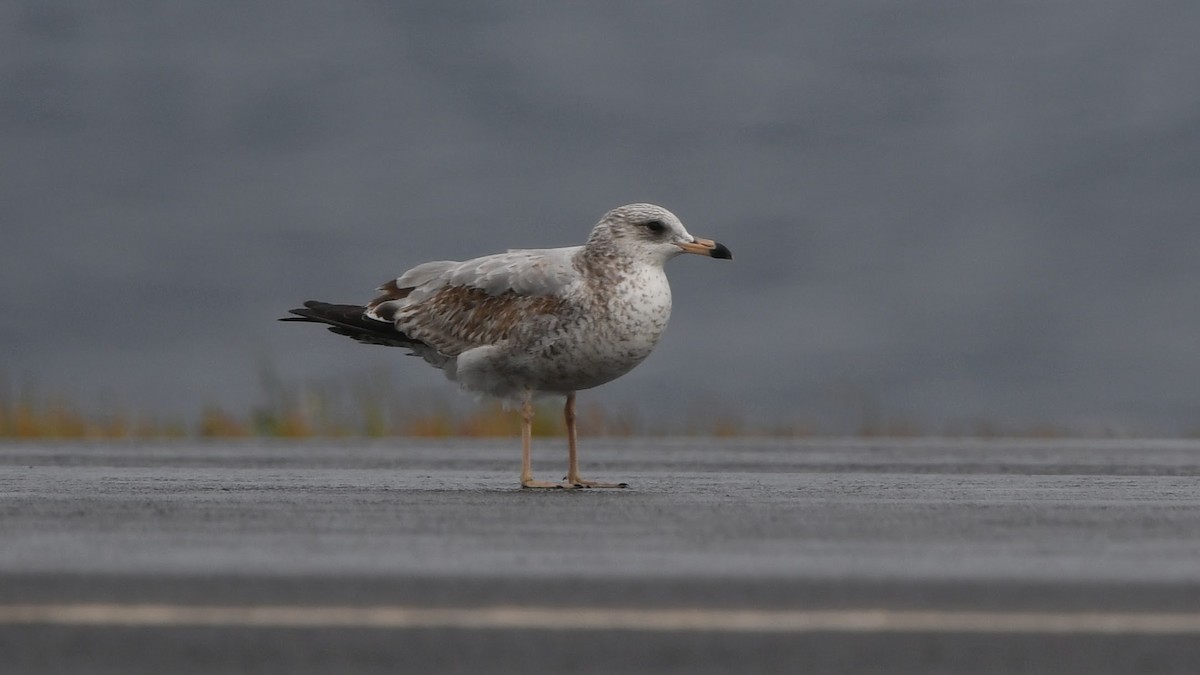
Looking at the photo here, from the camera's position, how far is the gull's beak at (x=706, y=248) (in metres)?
12.8

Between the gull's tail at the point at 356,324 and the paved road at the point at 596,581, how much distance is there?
201 cm

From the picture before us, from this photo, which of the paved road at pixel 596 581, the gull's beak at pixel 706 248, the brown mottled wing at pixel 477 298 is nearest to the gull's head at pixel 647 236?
the gull's beak at pixel 706 248

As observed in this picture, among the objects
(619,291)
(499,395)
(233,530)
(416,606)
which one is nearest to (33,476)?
(499,395)

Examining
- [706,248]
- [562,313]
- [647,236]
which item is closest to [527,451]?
[562,313]

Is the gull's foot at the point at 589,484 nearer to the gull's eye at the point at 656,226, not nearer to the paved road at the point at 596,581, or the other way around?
the paved road at the point at 596,581

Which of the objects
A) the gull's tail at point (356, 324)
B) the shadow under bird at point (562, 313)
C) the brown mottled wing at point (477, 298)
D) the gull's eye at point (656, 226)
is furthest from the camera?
the gull's tail at point (356, 324)

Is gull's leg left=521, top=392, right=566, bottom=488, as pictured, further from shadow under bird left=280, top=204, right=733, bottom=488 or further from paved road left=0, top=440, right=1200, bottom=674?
paved road left=0, top=440, right=1200, bottom=674

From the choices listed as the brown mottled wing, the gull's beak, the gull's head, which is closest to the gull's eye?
the gull's head

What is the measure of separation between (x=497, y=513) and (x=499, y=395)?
3208 mm

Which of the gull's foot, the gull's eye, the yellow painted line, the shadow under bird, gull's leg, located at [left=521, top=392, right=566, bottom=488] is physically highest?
the gull's eye

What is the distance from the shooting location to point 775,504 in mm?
10688

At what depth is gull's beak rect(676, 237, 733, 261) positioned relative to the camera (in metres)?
12.8

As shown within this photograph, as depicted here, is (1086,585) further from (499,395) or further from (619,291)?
(499,395)

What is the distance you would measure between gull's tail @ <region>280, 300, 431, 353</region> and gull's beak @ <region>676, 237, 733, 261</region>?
219 cm
